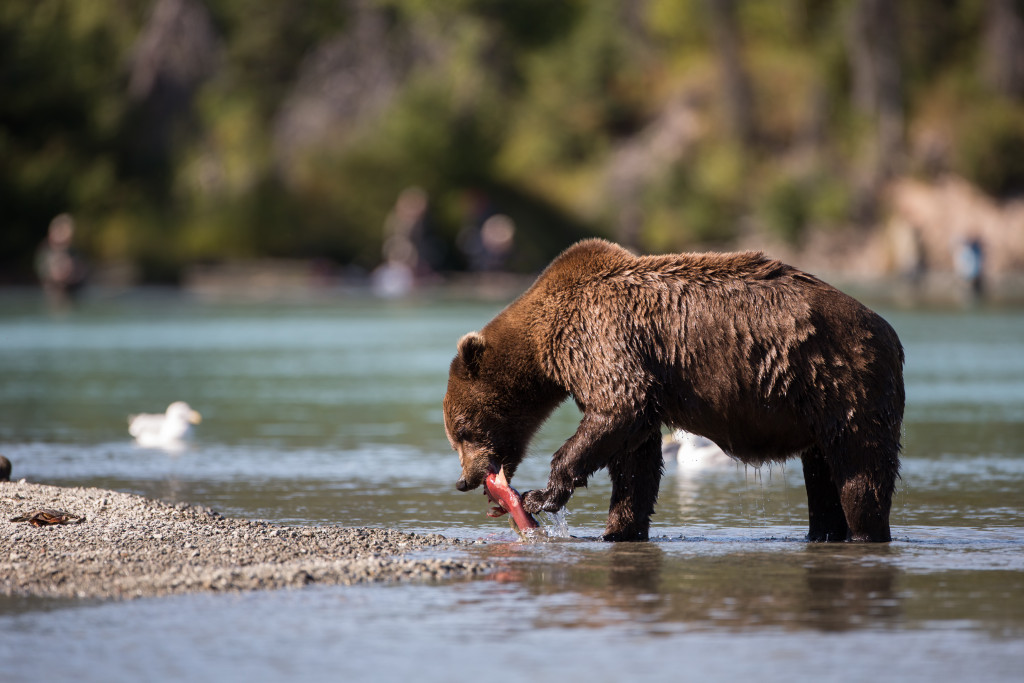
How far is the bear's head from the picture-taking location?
8.02 meters

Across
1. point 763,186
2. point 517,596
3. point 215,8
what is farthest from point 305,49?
point 517,596

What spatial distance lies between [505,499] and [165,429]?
18.2 ft

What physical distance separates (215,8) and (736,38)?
2277 centimetres

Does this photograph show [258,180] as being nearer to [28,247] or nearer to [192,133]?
[192,133]

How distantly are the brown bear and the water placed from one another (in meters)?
0.34

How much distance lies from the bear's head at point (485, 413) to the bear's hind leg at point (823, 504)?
4.60 feet

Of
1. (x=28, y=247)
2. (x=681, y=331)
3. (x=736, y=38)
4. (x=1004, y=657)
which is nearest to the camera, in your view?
(x=1004, y=657)

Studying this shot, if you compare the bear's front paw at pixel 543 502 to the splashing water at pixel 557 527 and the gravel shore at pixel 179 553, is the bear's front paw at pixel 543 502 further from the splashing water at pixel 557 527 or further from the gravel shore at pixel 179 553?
the gravel shore at pixel 179 553

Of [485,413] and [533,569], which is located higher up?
[485,413]

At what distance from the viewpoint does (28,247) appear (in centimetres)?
4747

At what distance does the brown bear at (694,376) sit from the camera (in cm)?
746

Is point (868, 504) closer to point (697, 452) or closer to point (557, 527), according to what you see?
point (557, 527)

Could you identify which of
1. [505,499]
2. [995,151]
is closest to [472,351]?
[505,499]

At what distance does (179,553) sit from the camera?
24.4 ft
